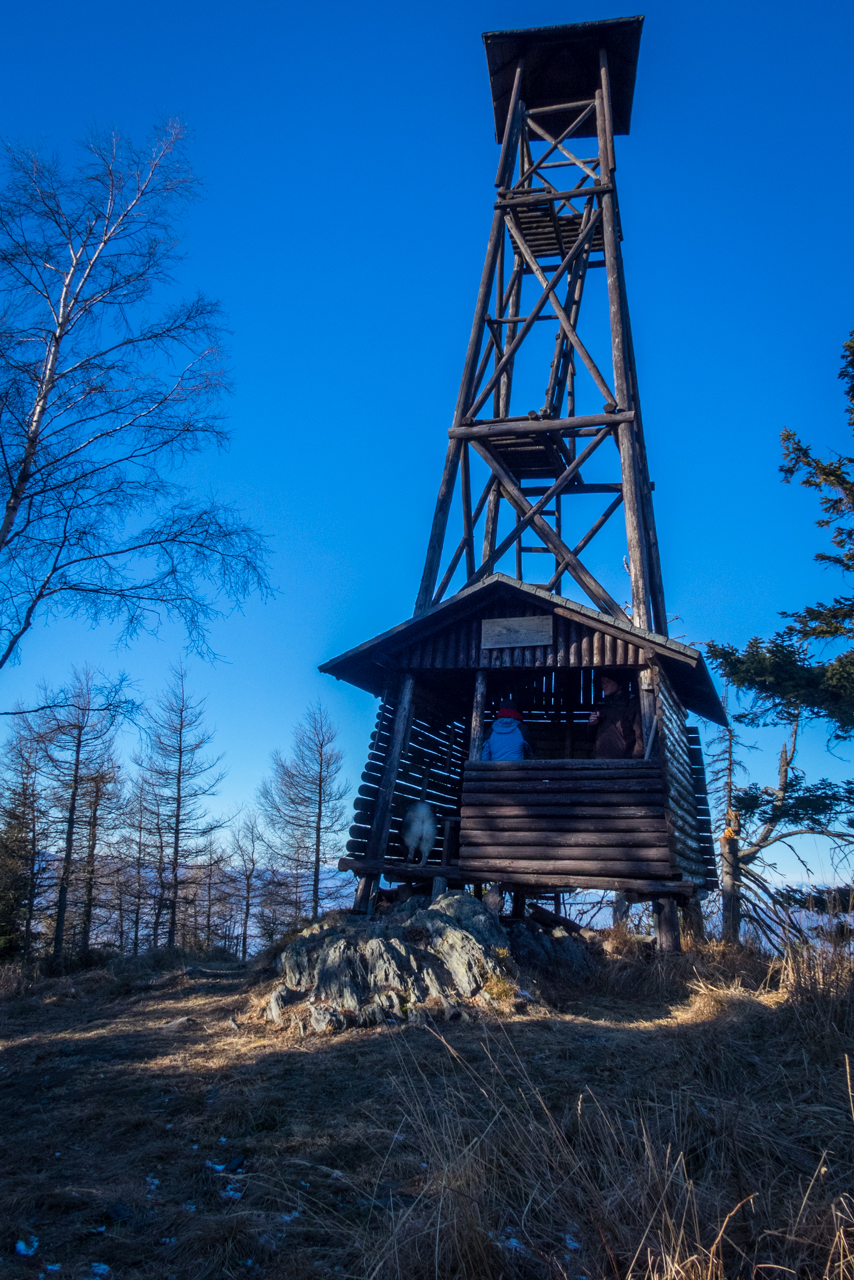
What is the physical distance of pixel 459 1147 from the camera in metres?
3.51

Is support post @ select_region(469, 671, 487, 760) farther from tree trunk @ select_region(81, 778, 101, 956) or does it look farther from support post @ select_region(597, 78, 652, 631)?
tree trunk @ select_region(81, 778, 101, 956)

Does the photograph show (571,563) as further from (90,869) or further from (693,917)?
(90,869)

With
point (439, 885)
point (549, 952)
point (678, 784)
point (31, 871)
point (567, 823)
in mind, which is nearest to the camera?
point (549, 952)

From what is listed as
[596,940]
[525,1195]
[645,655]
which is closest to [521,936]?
[596,940]

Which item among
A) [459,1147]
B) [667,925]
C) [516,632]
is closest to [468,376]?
[516,632]

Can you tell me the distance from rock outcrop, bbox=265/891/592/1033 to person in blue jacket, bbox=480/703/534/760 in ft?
9.23

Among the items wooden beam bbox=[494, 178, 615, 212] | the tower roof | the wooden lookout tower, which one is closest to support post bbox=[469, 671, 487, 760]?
the wooden lookout tower

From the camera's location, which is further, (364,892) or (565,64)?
(565,64)

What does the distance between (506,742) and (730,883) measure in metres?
7.87

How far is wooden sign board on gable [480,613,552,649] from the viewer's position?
11477 millimetres

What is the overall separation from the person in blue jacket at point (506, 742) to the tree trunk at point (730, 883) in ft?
20.1

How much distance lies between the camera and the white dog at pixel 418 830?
12.1 meters

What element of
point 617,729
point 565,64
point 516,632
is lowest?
point 617,729

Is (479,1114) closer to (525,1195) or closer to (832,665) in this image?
(525,1195)
